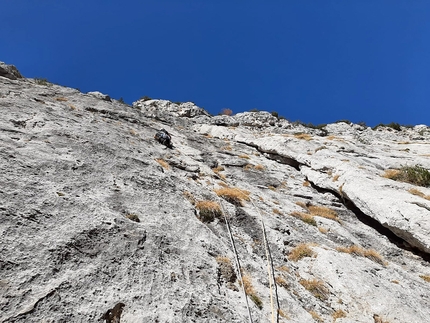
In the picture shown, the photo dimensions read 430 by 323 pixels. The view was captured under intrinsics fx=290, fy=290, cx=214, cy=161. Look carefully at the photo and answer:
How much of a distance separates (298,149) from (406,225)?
47.0 ft

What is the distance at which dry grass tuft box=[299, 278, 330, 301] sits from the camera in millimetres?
10497

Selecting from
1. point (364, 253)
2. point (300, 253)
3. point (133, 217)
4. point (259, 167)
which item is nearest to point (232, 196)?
point (300, 253)

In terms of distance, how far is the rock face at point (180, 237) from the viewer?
7.19 m

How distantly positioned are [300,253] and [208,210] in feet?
14.5

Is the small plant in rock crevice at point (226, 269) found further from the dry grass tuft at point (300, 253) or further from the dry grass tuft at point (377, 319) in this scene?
the dry grass tuft at point (377, 319)

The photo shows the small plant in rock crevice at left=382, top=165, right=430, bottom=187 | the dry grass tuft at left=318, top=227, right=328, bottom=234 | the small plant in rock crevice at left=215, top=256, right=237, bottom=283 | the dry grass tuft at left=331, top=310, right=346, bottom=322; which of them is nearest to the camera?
the small plant in rock crevice at left=215, top=256, right=237, bottom=283

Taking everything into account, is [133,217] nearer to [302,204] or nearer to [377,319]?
[377,319]

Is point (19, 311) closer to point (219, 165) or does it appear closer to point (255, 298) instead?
point (255, 298)

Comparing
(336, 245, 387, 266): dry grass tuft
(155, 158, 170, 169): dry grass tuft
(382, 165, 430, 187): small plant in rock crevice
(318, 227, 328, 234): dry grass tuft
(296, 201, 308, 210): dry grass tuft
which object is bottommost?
(336, 245, 387, 266): dry grass tuft

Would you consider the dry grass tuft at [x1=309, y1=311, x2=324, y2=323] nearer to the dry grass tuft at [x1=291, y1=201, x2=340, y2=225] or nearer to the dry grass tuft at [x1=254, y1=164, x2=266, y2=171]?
the dry grass tuft at [x1=291, y1=201, x2=340, y2=225]

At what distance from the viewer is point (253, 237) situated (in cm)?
1288

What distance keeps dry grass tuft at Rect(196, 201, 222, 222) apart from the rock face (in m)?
0.08

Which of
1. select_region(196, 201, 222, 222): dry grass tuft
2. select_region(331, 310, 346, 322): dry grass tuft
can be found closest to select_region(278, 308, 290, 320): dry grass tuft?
select_region(331, 310, 346, 322): dry grass tuft

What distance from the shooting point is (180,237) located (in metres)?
10.5
